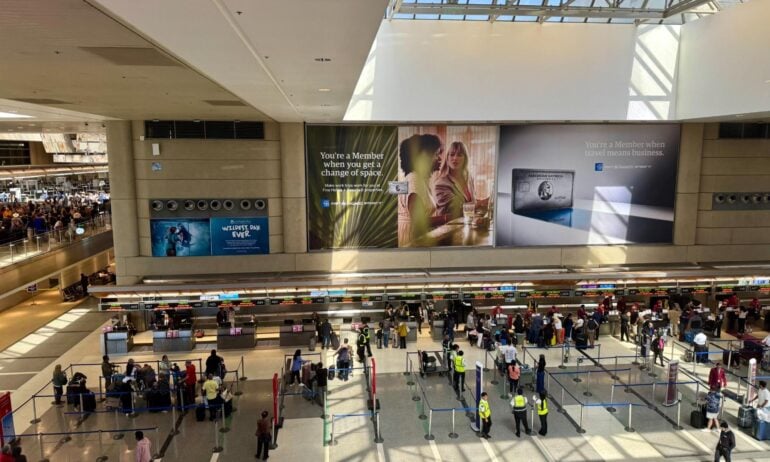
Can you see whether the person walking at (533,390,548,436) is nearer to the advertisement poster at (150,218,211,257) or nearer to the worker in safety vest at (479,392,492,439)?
the worker in safety vest at (479,392,492,439)

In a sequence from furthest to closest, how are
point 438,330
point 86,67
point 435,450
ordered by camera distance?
point 438,330
point 435,450
point 86,67

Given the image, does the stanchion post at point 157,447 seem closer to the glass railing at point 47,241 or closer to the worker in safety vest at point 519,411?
the worker in safety vest at point 519,411

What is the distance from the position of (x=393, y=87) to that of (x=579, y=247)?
910cm

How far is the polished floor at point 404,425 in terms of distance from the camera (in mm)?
9922

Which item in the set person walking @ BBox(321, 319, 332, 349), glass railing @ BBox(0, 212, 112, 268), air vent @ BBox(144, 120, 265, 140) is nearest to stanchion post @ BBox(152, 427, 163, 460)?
person walking @ BBox(321, 319, 332, 349)

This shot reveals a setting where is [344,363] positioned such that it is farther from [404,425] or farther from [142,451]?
[142,451]

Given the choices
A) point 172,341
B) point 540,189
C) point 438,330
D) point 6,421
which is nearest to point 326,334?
point 438,330

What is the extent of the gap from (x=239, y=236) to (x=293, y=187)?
8.25 ft

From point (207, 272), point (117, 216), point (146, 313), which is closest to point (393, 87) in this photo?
point (207, 272)

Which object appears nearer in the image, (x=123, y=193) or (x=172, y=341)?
(x=172, y=341)

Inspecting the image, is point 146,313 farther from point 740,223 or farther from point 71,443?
point 740,223

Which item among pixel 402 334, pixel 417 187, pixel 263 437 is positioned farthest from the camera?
pixel 417 187

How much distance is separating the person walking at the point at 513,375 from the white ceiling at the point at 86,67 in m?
8.81

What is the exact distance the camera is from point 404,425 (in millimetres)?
11031
